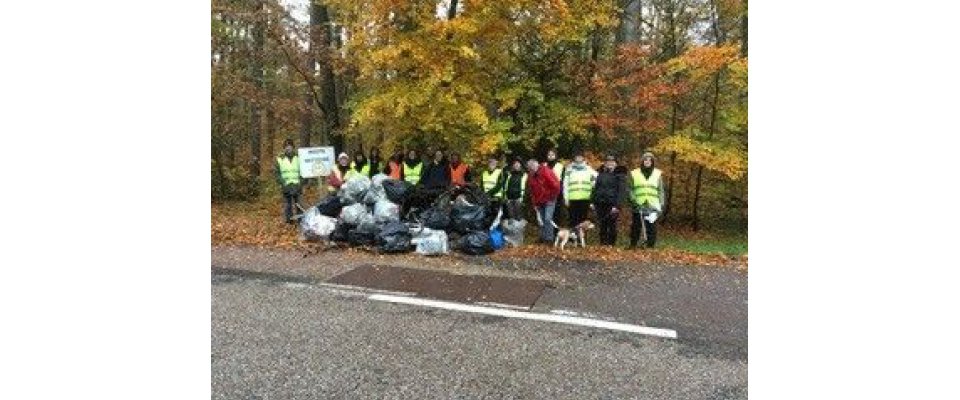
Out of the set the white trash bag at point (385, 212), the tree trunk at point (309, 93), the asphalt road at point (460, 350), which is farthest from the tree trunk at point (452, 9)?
the asphalt road at point (460, 350)

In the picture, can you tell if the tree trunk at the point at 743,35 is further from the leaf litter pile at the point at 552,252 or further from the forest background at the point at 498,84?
the leaf litter pile at the point at 552,252

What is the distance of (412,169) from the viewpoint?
9.05 metres

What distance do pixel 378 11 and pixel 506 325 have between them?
5.68 m

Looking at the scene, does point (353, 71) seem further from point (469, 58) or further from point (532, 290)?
point (532, 290)

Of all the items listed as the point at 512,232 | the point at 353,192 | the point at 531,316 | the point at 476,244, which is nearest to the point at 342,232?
the point at 353,192

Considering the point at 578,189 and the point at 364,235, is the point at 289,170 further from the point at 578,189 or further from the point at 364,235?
the point at 578,189

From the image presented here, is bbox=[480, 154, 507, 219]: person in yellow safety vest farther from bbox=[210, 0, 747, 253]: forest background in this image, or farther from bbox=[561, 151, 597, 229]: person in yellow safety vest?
bbox=[561, 151, 597, 229]: person in yellow safety vest

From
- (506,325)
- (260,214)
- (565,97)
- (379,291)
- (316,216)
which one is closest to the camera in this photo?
(506,325)

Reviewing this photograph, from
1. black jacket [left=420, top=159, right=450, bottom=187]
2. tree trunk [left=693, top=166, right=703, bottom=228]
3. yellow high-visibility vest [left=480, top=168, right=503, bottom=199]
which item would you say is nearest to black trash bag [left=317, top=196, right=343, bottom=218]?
black jacket [left=420, top=159, right=450, bottom=187]

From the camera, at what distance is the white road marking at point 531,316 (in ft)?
14.6

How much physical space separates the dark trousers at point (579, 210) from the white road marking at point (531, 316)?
353 cm

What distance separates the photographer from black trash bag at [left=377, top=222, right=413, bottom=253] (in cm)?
715
